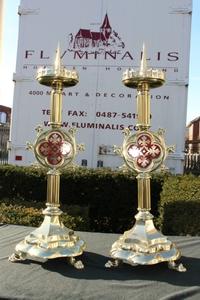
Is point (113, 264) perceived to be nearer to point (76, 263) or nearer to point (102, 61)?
point (76, 263)

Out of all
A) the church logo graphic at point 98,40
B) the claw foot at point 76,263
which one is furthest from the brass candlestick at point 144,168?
the church logo graphic at point 98,40

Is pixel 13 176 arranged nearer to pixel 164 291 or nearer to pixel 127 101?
pixel 127 101

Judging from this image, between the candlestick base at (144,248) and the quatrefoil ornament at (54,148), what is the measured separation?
51 centimetres

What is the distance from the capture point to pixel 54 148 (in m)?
2.56

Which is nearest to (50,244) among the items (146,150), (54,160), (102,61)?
(54,160)

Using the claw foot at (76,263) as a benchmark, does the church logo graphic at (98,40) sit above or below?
above

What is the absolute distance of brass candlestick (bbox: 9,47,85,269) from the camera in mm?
2502

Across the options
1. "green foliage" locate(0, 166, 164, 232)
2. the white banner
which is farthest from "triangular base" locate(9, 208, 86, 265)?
the white banner

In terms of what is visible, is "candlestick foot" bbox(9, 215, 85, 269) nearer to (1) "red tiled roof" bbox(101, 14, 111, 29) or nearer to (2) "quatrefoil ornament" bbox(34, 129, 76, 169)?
(2) "quatrefoil ornament" bbox(34, 129, 76, 169)

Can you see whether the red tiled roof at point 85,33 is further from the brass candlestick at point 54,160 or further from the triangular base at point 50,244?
the triangular base at point 50,244

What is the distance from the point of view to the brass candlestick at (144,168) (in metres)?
2.42

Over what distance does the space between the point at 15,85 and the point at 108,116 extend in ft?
4.74

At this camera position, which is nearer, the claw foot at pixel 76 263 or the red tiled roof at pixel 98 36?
the claw foot at pixel 76 263

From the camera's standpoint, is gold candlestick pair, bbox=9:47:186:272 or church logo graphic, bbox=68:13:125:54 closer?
gold candlestick pair, bbox=9:47:186:272
